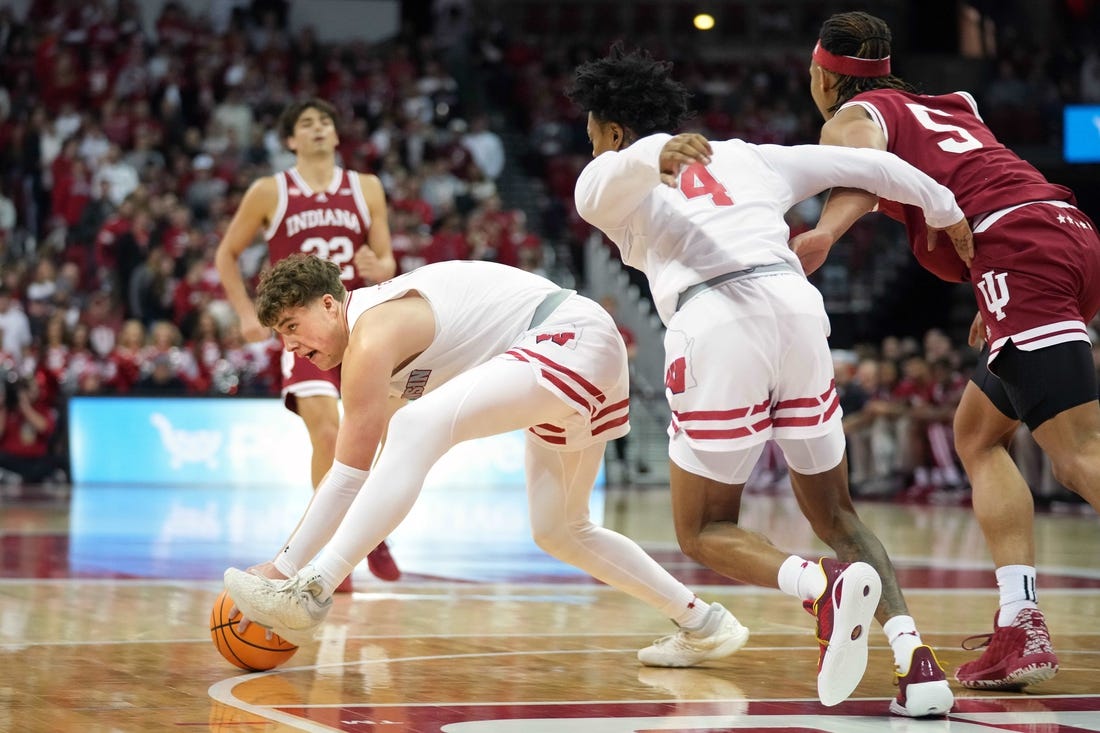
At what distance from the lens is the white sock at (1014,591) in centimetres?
467

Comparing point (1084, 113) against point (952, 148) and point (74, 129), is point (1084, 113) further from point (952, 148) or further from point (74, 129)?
point (952, 148)

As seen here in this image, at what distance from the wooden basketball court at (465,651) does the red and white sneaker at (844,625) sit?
0.11 metres

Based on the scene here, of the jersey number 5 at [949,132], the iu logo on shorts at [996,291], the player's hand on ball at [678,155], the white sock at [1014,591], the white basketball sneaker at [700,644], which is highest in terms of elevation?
the jersey number 5 at [949,132]

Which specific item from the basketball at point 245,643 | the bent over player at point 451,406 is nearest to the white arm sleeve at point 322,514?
the bent over player at point 451,406

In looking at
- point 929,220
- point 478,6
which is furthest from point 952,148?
point 478,6

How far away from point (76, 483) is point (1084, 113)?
39.3 ft

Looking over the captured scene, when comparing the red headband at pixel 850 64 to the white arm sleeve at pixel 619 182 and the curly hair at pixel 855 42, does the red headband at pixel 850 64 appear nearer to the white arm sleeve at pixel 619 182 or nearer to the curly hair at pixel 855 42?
the curly hair at pixel 855 42

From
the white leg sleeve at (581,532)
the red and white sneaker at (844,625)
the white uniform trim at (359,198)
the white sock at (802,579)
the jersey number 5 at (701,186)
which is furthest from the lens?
the white uniform trim at (359,198)

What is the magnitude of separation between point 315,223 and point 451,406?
10.4ft

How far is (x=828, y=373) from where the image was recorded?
4.32 meters

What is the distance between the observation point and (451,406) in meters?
4.54

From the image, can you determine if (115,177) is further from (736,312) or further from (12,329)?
(736,312)

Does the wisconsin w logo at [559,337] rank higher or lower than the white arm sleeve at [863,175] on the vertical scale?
lower

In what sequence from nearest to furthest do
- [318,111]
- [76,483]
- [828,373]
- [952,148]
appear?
[828,373] < [952,148] < [318,111] < [76,483]
